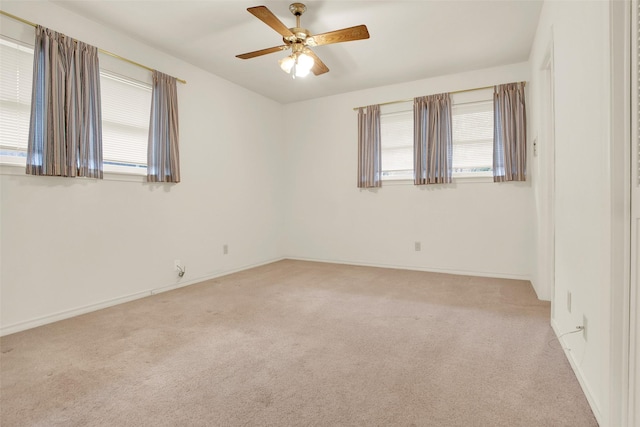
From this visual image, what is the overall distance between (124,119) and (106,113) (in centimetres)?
19

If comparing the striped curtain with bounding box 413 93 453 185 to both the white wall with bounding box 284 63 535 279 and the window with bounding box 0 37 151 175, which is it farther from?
the window with bounding box 0 37 151 175

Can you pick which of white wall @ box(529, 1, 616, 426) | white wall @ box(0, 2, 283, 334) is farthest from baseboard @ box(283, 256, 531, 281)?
white wall @ box(529, 1, 616, 426)

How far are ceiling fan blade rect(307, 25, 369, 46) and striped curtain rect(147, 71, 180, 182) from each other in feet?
6.12

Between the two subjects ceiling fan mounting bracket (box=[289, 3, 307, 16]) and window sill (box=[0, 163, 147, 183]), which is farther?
ceiling fan mounting bracket (box=[289, 3, 307, 16])

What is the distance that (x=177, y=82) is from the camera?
390cm

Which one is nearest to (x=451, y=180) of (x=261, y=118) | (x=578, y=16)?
(x=578, y=16)

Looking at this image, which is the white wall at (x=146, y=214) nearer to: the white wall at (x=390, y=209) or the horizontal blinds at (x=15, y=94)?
the horizontal blinds at (x=15, y=94)

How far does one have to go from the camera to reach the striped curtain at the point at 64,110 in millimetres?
2621

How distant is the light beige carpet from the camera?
1.49 m

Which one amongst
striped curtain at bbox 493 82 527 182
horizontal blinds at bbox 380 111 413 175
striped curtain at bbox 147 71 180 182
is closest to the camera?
striped curtain at bbox 147 71 180 182

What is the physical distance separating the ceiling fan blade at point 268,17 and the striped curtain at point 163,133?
1733 mm

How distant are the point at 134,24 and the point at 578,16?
3615 millimetres

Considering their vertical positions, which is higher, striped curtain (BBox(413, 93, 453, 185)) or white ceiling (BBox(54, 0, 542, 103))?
white ceiling (BBox(54, 0, 542, 103))

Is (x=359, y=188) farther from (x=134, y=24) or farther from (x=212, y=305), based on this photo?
(x=134, y=24)
